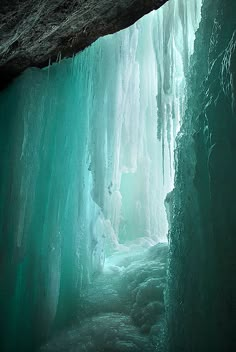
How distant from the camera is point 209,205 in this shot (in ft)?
11.8

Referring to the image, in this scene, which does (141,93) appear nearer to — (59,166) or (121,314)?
(59,166)

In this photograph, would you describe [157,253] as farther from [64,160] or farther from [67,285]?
[64,160]

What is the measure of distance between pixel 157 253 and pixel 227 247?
5.91 metres

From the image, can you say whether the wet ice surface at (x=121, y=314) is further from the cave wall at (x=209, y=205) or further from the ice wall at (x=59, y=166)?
the cave wall at (x=209, y=205)

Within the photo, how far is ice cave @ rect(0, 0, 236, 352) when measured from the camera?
342 centimetres

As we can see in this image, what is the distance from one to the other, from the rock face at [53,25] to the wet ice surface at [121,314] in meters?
5.15

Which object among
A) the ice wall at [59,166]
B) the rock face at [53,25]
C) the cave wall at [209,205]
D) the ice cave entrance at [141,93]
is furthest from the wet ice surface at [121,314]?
the rock face at [53,25]

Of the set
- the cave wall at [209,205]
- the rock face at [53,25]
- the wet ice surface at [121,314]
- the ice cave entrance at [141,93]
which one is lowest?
the wet ice surface at [121,314]

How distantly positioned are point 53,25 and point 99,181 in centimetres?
428

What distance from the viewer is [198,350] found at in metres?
3.58

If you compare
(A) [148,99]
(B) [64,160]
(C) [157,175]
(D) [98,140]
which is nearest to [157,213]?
(C) [157,175]

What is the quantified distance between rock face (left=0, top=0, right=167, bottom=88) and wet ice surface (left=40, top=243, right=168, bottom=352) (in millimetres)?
5151

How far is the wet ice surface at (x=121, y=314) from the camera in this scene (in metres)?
5.30

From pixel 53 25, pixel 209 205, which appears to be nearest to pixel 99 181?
pixel 53 25
